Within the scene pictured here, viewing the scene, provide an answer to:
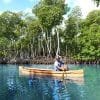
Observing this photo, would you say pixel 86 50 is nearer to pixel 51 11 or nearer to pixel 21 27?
pixel 51 11

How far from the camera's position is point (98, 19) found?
6994cm

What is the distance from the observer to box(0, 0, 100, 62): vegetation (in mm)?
64688

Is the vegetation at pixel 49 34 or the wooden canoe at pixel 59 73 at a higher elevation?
the vegetation at pixel 49 34

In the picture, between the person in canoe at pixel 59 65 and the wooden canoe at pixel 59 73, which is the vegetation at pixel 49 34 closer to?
the wooden canoe at pixel 59 73

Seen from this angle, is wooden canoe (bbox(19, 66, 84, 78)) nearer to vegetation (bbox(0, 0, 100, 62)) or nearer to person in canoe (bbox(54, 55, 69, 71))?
person in canoe (bbox(54, 55, 69, 71))

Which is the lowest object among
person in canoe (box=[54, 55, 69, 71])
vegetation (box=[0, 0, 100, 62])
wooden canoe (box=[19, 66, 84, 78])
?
wooden canoe (box=[19, 66, 84, 78])

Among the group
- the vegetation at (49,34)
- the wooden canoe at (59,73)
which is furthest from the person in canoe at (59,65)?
the vegetation at (49,34)

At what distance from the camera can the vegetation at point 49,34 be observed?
212 ft

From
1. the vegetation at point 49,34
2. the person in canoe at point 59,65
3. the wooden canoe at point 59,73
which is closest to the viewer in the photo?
the wooden canoe at point 59,73

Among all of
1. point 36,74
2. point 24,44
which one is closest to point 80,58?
point 24,44

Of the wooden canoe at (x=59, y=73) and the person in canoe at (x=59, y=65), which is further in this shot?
the person in canoe at (x=59, y=65)

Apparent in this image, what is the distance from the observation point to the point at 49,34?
69.5 m

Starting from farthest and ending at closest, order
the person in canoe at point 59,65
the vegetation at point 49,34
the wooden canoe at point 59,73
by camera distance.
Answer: the vegetation at point 49,34 → the person in canoe at point 59,65 → the wooden canoe at point 59,73

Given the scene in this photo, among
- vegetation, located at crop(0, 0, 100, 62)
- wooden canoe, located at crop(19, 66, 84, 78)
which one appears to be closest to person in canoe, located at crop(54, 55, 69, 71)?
wooden canoe, located at crop(19, 66, 84, 78)
